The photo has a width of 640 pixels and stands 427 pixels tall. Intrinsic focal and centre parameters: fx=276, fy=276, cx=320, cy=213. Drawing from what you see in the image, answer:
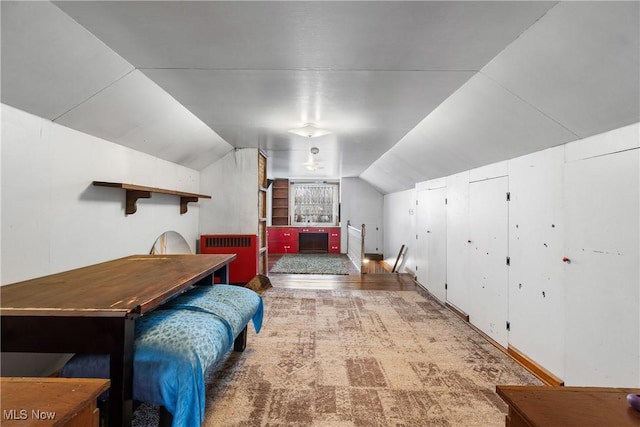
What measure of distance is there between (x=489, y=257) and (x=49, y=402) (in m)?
3.42

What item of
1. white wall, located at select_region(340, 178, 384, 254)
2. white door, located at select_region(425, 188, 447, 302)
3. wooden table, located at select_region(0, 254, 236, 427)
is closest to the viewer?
wooden table, located at select_region(0, 254, 236, 427)

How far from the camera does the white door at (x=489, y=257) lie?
2.76m

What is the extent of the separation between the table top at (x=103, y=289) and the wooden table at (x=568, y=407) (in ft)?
5.24

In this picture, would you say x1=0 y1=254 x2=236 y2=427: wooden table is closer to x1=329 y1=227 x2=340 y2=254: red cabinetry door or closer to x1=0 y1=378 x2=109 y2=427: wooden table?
x1=0 y1=378 x2=109 y2=427: wooden table

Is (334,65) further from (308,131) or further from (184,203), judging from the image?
(184,203)

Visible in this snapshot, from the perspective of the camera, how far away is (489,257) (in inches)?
118

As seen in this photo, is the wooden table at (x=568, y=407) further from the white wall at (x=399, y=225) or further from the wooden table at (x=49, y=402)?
the white wall at (x=399, y=225)

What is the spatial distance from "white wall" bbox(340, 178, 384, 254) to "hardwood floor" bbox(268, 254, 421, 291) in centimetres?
254

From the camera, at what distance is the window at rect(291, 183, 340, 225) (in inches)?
363

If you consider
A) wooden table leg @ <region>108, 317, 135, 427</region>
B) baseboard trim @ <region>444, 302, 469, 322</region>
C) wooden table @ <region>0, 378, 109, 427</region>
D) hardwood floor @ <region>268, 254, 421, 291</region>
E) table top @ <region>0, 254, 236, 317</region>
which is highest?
table top @ <region>0, 254, 236, 317</region>

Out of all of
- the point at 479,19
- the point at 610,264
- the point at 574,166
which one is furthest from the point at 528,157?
the point at 479,19

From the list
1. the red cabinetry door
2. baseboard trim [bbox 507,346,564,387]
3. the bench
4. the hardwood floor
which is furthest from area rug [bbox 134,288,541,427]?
the red cabinetry door

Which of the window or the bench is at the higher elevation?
the window

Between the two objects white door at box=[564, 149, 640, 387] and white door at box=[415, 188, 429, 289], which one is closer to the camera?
white door at box=[564, 149, 640, 387]
